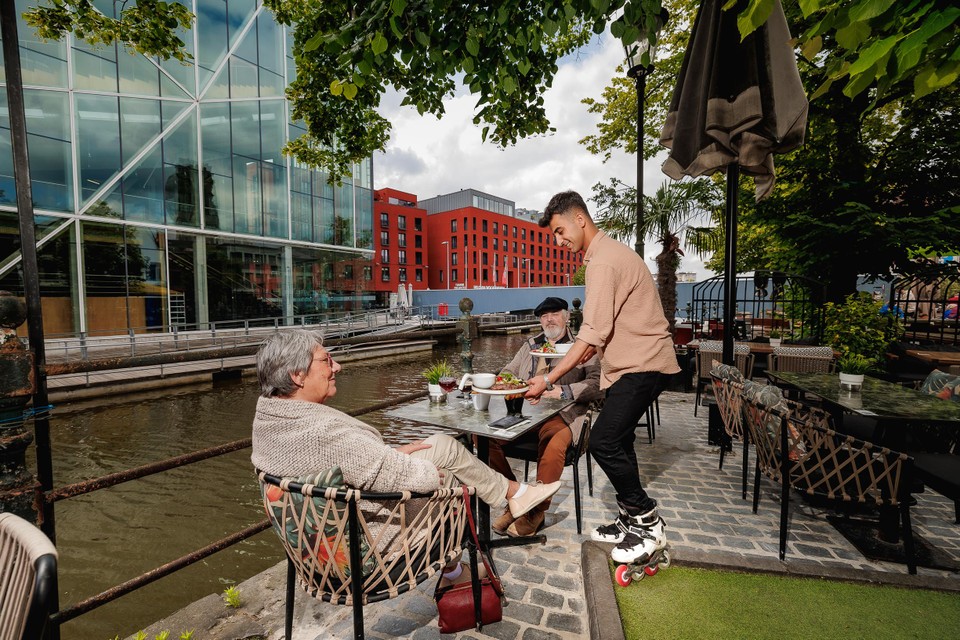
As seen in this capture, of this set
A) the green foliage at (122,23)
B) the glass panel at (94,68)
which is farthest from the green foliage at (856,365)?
the glass panel at (94,68)

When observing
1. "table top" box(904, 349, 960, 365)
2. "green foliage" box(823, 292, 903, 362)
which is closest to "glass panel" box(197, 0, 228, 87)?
"green foliage" box(823, 292, 903, 362)

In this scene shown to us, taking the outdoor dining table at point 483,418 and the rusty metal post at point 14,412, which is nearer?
the rusty metal post at point 14,412

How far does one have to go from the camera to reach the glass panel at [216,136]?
1834cm

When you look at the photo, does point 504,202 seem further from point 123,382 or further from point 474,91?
point 474,91

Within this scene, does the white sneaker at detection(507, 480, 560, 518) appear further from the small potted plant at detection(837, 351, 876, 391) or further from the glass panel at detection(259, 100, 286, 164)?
the glass panel at detection(259, 100, 286, 164)

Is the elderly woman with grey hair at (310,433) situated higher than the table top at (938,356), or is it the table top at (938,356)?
the elderly woman with grey hair at (310,433)

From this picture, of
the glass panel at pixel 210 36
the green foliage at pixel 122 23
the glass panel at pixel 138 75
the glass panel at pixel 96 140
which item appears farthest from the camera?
the glass panel at pixel 210 36

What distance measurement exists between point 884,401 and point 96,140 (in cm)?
2331

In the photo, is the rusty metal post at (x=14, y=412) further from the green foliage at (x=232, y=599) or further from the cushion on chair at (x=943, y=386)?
the cushion on chair at (x=943, y=386)

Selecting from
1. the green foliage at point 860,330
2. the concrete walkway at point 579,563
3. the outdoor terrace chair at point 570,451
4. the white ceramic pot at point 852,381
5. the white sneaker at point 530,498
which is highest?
the green foliage at point 860,330

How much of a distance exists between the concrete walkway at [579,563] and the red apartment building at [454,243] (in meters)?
40.1

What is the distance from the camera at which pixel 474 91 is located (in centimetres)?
370

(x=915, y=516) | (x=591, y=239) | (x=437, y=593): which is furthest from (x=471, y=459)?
(x=915, y=516)

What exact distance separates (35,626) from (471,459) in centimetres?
164
